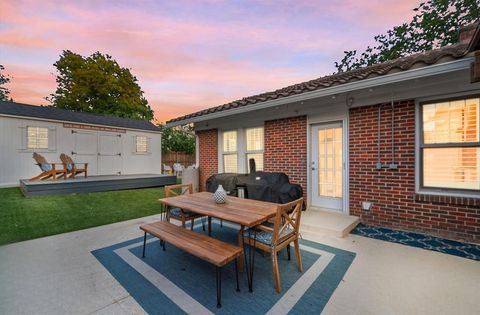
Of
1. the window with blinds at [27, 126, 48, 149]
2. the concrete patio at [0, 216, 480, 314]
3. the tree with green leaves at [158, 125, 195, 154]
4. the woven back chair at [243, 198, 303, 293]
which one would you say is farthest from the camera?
the tree with green leaves at [158, 125, 195, 154]

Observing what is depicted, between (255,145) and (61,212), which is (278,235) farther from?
(61,212)

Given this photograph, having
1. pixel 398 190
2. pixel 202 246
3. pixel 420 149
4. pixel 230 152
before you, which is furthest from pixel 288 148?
pixel 202 246

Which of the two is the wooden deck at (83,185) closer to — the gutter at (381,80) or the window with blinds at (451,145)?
the gutter at (381,80)

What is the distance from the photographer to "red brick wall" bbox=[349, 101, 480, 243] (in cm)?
335

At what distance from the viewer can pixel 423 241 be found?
3.33 m

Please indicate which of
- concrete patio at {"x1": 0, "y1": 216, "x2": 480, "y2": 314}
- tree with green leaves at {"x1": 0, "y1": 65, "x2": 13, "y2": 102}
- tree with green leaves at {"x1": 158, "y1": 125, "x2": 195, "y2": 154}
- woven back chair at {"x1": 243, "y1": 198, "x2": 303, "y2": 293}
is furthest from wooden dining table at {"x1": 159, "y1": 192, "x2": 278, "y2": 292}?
tree with green leaves at {"x1": 0, "y1": 65, "x2": 13, "y2": 102}

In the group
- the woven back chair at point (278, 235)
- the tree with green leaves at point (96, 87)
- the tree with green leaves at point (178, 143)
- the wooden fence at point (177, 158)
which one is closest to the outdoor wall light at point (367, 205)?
the woven back chair at point (278, 235)

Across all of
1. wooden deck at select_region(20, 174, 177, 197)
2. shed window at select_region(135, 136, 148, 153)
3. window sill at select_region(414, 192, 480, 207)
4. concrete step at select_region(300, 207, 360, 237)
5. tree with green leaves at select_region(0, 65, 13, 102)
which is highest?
tree with green leaves at select_region(0, 65, 13, 102)

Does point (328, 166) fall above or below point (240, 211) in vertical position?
above

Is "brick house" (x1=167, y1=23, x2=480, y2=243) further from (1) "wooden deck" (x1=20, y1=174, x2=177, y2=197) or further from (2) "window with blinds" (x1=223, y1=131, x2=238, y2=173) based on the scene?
(1) "wooden deck" (x1=20, y1=174, x2=177, y2=197)

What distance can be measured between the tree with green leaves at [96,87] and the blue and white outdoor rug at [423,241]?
67.5ft

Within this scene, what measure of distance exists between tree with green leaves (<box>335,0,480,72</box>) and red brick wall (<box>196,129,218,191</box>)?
12.1 metres

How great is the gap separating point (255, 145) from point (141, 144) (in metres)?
8.48

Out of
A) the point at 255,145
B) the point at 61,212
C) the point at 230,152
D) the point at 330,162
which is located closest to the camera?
the point at 330,162
